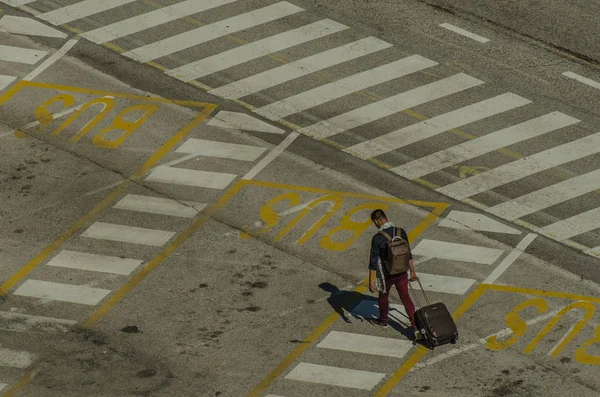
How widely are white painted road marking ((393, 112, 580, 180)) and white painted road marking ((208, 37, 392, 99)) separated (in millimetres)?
3545

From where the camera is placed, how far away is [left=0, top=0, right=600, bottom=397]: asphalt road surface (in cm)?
1955

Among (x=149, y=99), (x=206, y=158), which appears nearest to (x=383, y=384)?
(x=206, y=158)

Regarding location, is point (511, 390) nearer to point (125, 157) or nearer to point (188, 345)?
point (188, 345)

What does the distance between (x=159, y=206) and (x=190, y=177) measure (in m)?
1.01

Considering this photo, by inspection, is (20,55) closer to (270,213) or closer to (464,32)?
(270,213)

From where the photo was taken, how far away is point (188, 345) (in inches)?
776

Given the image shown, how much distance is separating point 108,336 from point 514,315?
5.72m

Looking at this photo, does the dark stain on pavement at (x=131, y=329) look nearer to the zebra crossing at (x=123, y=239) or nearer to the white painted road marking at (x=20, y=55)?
the zebra crossing at (x=123, y=239)

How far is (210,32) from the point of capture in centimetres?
2812

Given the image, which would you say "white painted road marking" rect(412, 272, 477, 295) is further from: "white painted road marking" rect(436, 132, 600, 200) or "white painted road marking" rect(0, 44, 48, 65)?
"white painted road marking" rect(0, 44, 48, 65)

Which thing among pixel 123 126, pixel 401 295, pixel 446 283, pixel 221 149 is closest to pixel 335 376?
pixel 401 295

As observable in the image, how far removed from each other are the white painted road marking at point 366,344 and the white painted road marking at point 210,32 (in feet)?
29.8

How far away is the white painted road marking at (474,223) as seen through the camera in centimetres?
2258

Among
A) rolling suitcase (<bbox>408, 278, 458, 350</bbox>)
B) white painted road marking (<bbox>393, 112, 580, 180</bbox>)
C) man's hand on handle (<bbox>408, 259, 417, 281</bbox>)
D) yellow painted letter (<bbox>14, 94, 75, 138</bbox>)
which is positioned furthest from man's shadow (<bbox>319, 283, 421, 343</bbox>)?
yellow painted letter (<bbox>14, 94, 75, 138</bbox>)
